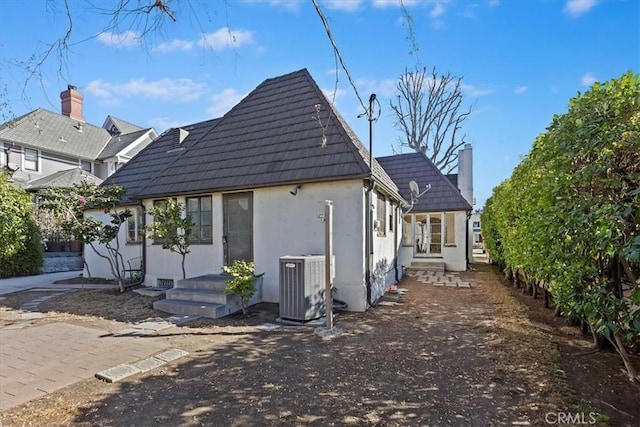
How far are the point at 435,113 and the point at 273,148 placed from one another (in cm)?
1875

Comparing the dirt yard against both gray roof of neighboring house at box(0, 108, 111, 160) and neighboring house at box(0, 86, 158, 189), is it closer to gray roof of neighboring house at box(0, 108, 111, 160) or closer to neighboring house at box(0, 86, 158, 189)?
neighboring house at box(0, 86, 158, 189)

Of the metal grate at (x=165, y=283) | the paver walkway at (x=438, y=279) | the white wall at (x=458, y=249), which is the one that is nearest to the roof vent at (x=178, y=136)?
the metal grate at (x=165, y=283)

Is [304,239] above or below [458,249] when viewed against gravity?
above

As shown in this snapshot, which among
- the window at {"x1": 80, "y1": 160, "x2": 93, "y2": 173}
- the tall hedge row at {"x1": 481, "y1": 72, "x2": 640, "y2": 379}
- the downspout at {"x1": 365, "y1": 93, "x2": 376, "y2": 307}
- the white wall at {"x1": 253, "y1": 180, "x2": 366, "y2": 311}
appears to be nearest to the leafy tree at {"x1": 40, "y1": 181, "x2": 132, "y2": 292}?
the white wall at {"x1": 253, "y1": 180, "x2": 366, "y2": 311}

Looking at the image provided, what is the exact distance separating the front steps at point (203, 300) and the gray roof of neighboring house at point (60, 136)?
15.9m

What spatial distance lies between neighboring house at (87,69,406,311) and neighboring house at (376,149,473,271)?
12.6 ft

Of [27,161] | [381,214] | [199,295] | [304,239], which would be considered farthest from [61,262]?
[381,214]

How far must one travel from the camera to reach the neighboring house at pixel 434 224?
14.1 metres

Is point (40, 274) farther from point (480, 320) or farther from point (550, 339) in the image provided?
point (550, 339)

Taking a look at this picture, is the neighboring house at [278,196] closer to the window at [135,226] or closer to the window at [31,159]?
the window at [135,226]

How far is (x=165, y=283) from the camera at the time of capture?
9812mm

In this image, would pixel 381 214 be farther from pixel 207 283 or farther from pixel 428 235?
pixel 428 235

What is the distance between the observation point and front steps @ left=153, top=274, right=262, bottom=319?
22.1ft

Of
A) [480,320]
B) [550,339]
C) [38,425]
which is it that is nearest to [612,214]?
[550,339]
